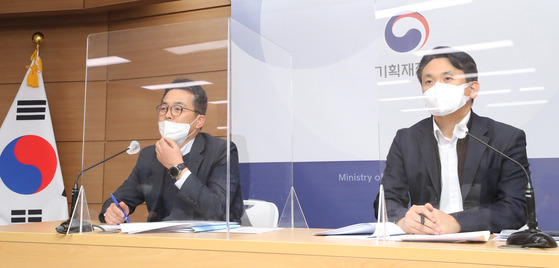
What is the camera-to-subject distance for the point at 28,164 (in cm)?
391

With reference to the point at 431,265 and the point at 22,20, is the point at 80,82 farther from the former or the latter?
the point at 431,265

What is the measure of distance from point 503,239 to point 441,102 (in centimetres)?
40

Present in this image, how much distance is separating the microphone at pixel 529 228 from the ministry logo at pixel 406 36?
0.28 metres

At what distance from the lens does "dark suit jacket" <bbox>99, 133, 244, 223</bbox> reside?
1.63 meters

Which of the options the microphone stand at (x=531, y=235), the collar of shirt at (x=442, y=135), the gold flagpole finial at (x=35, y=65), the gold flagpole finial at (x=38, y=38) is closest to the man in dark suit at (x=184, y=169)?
the collar of shirt at (x=442, y=135)

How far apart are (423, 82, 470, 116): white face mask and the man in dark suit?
65 cm

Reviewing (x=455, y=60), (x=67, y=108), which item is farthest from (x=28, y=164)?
(x=455, y=60)

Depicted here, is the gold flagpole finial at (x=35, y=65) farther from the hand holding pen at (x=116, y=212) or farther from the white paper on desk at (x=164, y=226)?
the white paper on desk at (x=164, y=226)

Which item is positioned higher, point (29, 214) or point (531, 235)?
point (531, 235)

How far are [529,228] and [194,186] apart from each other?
1.00 metres

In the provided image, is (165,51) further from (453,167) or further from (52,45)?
(52,45)

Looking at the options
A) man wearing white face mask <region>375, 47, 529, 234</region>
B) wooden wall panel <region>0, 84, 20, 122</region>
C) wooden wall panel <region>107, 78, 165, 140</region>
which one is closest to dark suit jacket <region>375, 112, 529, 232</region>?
man wearing white face mask <region>375, 47, 529, 234</region>

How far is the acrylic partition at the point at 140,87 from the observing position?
5.41ft

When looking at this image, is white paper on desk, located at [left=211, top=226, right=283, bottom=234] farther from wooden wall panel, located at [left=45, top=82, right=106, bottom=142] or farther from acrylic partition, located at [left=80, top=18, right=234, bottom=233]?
wooden wall panel, located at [left=45, top=82, right=106, bottom=142]
